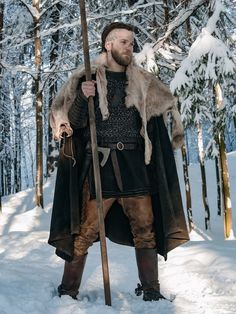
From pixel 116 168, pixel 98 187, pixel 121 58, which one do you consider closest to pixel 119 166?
pixel 116 168

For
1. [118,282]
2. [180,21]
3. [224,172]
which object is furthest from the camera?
[224,172]

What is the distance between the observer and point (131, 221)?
11.3 feet

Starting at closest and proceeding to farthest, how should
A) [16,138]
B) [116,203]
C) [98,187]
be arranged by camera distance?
[98,187], [116,203], [16,138]

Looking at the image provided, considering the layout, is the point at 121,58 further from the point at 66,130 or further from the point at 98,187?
the point at 98,187

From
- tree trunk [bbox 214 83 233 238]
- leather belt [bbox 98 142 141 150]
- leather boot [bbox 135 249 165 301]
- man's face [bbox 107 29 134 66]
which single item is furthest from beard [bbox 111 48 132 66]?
tree trunk [bbox 214 83 233 238]

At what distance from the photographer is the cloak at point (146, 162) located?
Result: 3391 millimetres

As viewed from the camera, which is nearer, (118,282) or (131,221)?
(131,221)

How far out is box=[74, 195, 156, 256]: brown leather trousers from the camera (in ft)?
11.1

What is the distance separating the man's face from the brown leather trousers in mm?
1044

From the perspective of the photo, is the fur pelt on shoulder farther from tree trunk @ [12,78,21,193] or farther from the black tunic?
tree trunk @ [12,78,21,193]

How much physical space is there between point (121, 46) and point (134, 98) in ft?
1.31

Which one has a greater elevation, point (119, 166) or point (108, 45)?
point (108, 45)

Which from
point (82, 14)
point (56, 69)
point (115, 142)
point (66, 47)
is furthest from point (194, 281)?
point (66, 47)

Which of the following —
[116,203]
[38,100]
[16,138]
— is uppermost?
[16,138]
